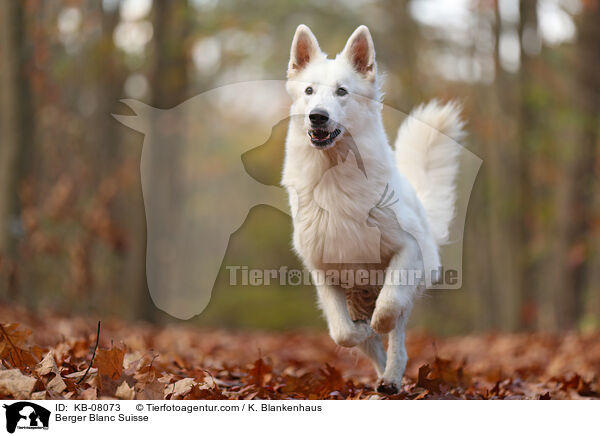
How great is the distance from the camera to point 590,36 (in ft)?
38.5

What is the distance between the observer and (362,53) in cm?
404

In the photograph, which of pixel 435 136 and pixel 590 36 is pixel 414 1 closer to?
pixel 590 36

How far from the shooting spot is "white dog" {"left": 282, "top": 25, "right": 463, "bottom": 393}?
3928 millimetres

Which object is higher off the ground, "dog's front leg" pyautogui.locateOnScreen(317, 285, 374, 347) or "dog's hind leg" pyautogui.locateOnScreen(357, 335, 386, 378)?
"dog's front leg" pyautogui.locateOnScreen(317, 285, 374, 347)

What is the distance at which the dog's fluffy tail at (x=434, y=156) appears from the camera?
483 cm

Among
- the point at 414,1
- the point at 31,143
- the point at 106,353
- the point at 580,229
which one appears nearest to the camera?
the point at 106,353

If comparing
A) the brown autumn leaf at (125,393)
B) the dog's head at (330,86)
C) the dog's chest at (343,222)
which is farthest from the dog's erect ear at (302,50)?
the brown autumn leaf at (125,393)

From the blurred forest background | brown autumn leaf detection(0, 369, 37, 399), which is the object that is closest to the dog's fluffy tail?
brown autumn leaf detection(0, 369, 37, 399)

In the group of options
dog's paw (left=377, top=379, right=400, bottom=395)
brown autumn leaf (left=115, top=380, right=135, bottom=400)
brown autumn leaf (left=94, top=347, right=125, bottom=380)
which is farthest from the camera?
dog's paw (left=377, top=379, right=400, bottom=395)

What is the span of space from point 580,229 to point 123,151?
420 inches

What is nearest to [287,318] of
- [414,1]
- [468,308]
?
[468,308]
